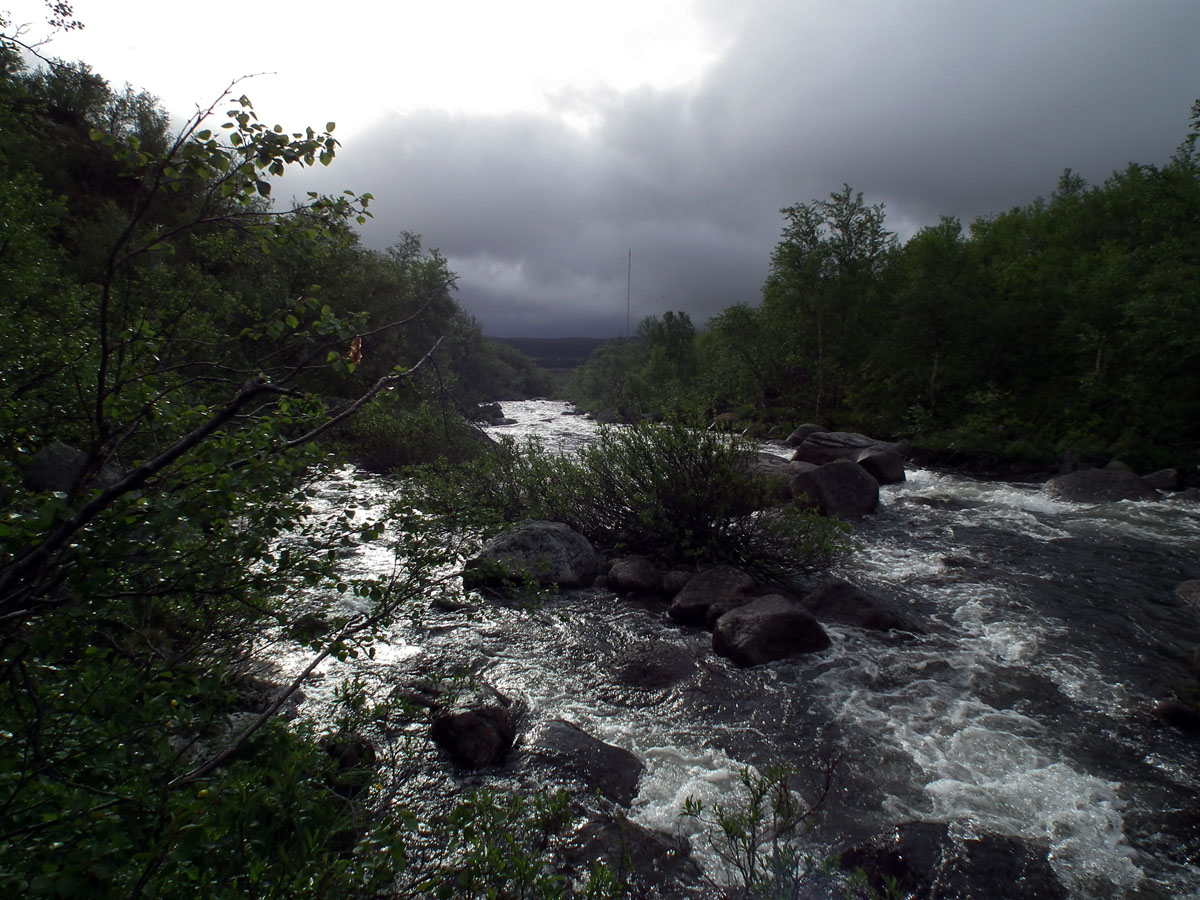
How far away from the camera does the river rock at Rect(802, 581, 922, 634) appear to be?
8.73m

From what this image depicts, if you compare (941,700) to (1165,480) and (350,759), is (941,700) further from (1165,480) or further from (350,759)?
(1165,480)

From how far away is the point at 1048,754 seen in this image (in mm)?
5926

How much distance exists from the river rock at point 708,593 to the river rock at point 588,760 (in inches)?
133

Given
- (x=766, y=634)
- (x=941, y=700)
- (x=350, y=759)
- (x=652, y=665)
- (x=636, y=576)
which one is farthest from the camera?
(x=636, y=576)

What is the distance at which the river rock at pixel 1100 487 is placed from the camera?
16.9 metres

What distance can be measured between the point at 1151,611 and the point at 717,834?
30.6 ft

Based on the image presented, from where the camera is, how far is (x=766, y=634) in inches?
311

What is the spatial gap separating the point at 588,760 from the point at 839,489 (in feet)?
40.0

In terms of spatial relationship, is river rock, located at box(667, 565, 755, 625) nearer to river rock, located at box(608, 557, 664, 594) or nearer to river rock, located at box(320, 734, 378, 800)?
river rock, located at box(608, 557, 664, 594)

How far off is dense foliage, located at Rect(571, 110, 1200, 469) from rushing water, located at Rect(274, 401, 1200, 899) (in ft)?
36.5

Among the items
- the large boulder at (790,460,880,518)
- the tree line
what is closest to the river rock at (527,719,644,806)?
the tree line

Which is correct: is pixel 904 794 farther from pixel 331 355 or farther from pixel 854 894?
pixel 331 355

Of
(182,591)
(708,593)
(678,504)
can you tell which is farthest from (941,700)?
(182,591)

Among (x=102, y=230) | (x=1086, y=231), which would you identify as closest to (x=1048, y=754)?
(x=102, y=230)
